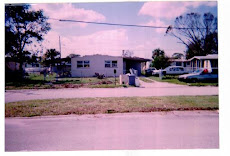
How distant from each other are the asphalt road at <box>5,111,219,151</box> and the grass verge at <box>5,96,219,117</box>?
0.33m

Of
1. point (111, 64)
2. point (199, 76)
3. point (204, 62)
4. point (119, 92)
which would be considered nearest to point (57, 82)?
point (111, 64)

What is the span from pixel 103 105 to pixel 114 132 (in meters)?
1.90

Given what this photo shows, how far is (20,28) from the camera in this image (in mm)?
5770

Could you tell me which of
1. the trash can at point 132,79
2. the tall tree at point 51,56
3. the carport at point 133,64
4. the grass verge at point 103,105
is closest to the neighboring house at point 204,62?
the grass verge at point 103,105

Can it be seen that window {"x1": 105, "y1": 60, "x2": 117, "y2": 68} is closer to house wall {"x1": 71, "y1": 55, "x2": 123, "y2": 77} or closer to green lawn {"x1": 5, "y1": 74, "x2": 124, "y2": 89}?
house wall {"x1": 71, "y1": 55, "x2": 123, "y2": 77}

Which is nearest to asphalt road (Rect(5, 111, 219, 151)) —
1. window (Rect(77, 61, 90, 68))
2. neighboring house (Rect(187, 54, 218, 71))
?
neighboring house (Rect(187, 54, 218, 71))

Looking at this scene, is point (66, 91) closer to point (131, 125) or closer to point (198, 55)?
point (131, 125)

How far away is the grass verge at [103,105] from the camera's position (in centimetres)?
522

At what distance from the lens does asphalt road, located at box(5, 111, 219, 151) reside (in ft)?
11.6

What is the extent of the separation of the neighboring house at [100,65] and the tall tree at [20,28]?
1.82 m

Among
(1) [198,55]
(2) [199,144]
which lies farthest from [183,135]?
(1) [198,55]

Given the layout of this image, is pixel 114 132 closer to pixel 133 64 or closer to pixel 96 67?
pixel 96 67

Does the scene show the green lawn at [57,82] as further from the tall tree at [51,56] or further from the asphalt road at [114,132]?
the asphalt road at [114,132]

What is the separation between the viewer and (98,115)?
502cm
